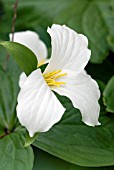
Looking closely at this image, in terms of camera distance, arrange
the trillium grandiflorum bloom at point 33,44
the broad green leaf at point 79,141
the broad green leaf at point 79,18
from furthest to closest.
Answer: the broad green leaf at point 79,18 < the trillium grandiflorum bloom at point 33,44 < the broad green leaf at point 79,141

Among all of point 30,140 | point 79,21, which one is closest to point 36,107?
point 30,140

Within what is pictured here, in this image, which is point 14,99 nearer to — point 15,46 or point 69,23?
point 15,46

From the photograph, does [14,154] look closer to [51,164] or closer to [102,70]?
[51,164]

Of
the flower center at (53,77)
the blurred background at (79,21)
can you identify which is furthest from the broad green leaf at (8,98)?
the flower center at (53,77)

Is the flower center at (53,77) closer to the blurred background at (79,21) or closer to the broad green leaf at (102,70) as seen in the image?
the blurred background at (79,21)

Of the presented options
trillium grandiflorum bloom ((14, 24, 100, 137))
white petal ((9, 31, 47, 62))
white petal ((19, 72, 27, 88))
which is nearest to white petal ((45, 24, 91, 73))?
trillium grandiflorum bloom ((14, 24, 100, 137))
